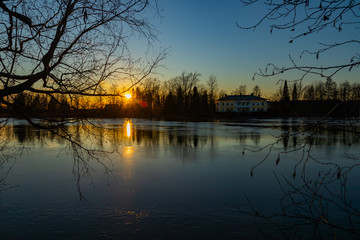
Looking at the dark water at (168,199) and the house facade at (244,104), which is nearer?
the dark water at (168,199)

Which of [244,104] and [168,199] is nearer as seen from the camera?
[168,199]

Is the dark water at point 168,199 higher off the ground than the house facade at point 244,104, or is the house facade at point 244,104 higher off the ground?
the house facade at point 244,104

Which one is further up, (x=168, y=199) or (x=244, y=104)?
(x=244, y=104)

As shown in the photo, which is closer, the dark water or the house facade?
the dark water

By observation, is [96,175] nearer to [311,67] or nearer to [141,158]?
[141,158]

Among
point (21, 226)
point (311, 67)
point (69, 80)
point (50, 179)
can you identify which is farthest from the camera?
point (50, 179)

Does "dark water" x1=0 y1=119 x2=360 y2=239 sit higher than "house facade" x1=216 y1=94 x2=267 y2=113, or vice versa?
"house facade" x1=216 y1=94 x2=267 y2=113

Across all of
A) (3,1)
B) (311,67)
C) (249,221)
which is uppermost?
(3,1)

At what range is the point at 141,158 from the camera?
13430 millimetres

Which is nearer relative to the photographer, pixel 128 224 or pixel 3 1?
pixel 3 1

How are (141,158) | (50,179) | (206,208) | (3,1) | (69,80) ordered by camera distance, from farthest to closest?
(141,158)
(50,179)
(206,208)
(69,80)
(3,1)

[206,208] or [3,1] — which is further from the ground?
[3,1]

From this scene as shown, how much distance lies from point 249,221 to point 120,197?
3.18 metres

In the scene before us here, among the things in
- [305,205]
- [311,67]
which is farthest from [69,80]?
[305,205]
